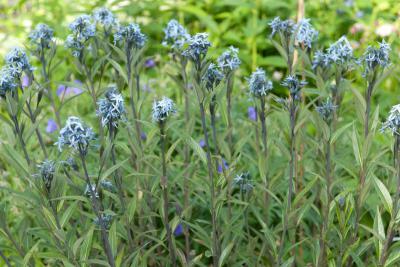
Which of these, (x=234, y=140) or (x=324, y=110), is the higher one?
(x=324, y=110)

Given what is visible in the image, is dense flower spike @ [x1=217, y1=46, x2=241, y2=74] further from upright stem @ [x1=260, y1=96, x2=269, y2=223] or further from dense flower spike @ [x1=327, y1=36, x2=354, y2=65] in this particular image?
dense flower spike @ [x1=327, y1=36, x2=354, y2=65]

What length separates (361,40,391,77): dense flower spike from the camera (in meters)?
2.02

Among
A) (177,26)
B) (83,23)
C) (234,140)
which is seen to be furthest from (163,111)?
(234,140)

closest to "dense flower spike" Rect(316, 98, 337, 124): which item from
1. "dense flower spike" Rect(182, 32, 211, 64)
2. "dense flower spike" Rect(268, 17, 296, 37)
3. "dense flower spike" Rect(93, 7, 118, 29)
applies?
"dense flower spike" Rect(268, 17, 296, 37)

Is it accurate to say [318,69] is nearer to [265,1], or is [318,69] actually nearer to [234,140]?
[234,140]

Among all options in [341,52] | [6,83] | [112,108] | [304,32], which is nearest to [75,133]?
[112,108]

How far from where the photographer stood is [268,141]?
2412 millimetres

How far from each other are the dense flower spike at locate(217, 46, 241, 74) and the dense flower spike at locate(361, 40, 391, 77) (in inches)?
19.2

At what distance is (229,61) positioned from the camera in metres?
2.20

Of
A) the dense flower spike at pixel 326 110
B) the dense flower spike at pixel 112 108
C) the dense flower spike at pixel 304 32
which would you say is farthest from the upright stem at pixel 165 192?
the dense flower spike at pixel 304 32

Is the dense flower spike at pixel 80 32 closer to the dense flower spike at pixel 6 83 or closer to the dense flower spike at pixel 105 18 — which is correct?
the dense flower spike at pixel 105 18

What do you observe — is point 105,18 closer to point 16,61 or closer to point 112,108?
point 16,61

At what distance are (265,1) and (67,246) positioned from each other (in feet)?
14.0

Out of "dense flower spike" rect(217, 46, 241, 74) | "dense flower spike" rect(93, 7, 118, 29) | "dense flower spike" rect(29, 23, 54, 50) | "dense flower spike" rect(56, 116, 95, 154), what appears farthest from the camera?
"dense flower spike" rect(93, 7, 118, 29)
